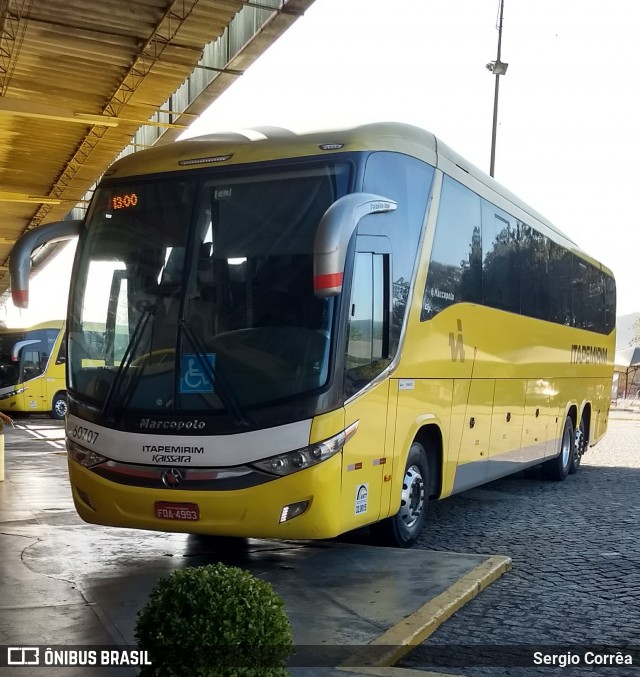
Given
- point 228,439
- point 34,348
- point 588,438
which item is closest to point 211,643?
point 228,439

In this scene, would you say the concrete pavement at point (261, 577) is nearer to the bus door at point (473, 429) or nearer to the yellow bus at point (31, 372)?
the bus door at point (473, 429)

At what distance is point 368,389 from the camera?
7.54 meters

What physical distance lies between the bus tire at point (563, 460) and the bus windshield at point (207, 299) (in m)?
8.45

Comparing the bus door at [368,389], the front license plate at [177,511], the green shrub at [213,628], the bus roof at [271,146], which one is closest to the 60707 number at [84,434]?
the front license plate at [177,511]

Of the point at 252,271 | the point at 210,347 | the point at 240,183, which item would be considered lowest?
the point at 210,347

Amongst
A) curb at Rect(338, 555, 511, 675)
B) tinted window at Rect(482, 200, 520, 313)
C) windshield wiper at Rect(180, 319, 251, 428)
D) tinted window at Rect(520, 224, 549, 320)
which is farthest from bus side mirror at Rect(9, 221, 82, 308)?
tinted window at Rect(520, 224, 549, 320)

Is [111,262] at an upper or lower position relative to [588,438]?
upper

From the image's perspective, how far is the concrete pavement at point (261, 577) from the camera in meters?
5.61

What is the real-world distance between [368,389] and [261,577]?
1606mm

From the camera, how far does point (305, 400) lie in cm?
701

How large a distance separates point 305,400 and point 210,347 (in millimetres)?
833

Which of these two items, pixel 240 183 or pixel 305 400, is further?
pixel 240 183

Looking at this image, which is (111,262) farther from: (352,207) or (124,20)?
(124,20)

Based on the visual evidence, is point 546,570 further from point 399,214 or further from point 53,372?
point 53,372
